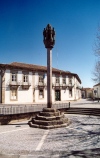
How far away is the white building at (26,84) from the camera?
25453mm

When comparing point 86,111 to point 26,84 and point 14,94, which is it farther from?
point 14,94

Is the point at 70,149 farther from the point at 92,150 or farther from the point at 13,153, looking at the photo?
the point at 13,153

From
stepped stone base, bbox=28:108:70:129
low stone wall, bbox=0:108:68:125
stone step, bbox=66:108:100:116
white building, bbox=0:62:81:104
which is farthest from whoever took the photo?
white building, bbox=0:62:81:104

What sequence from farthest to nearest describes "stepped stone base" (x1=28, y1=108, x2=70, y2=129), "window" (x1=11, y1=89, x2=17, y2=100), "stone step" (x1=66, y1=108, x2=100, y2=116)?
1. "window" (x1=11, y1=89, x2=17, y2=100)
2. "stone step" (x1=66, y1=108, x2=100, y2=116)
3. "stepped stone base" (x1=28, y1=108, x2=70, y2=129)

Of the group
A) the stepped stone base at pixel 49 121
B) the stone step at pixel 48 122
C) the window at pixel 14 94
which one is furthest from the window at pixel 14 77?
the stone step at pixel 48 122

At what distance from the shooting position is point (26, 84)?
27.6 meters

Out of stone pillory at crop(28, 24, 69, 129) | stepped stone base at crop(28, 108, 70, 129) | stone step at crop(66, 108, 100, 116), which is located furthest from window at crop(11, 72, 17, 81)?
stepped stone base at crop(28, 108, 70, 129)

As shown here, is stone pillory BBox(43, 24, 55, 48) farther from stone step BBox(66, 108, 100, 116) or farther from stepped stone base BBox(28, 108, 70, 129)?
stone step BBox(66, 108, 100, 116)

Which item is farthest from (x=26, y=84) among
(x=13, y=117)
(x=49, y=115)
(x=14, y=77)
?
(x=49, y=115)

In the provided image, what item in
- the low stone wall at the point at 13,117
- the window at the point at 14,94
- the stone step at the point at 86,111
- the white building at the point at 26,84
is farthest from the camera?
the window at the point at 14,94

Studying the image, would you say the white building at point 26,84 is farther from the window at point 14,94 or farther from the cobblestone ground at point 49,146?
the cobblestone ground at point 49,146

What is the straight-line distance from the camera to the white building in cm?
2545

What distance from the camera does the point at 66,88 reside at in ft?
111

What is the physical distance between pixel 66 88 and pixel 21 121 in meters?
22.7
